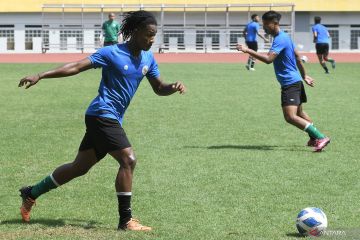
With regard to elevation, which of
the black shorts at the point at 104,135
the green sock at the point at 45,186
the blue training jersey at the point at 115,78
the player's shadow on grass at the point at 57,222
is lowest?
the player's shadow on grass at the point at 57,222

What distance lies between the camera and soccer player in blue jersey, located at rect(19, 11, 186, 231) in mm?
6684

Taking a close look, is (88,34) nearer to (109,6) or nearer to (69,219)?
(109,6)

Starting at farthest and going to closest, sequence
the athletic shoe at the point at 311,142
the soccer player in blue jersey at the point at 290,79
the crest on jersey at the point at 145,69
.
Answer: the athletic shoe at the point at 311,142, the soccer player in blue jersey at the point at 290,79, the crest on jersey at the point at 145,69

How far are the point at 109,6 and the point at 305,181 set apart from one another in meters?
52.9

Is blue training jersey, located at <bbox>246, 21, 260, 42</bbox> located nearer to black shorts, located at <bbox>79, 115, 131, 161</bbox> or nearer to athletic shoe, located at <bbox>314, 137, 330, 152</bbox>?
athletic shoe, located at <bbox>314, 137, 330, 152</bbox>

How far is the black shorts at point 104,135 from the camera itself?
22.0 ft

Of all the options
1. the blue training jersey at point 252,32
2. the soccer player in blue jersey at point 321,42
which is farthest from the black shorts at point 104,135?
the blue training jersey at point 252,32

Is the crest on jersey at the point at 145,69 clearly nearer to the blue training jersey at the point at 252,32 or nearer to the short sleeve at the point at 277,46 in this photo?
the short sleeve at the point at 277,46

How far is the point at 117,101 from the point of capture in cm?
686

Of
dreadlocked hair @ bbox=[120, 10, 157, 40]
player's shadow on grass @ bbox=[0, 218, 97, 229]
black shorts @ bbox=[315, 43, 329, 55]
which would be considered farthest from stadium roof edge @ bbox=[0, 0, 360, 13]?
player's shadow on grass @ bbox=[0, 218, 97, 229]

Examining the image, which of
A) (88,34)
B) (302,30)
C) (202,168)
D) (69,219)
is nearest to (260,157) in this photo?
(202,168)

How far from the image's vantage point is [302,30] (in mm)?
64000

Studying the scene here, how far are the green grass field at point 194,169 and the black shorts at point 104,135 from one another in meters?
0.68

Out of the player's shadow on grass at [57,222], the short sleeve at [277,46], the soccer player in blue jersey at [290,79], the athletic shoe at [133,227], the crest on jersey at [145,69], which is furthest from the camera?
the soccer player in blue jersey at [290,79]
